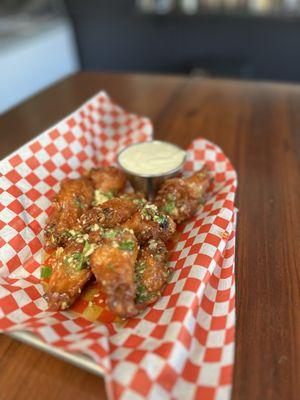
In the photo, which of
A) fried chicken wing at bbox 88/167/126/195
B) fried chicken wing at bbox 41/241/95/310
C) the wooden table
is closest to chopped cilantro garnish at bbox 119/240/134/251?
fried chicken wing at bbox 41/241/95/310

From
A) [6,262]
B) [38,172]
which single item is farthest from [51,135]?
[6,262]

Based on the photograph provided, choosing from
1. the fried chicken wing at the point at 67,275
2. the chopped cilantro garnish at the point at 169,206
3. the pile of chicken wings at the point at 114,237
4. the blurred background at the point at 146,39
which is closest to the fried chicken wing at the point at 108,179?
the pile of chicken wings at the point at 114,237

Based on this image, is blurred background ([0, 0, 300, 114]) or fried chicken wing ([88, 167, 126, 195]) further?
blurred background ([0, 0, 300, 114])

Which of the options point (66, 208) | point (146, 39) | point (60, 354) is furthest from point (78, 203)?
point (146, 39)

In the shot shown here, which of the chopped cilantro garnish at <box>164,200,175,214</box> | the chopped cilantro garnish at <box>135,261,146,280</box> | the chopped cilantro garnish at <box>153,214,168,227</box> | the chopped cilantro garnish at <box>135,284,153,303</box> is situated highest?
the chopped cilantro garnish at <box>153,214,168,227</box>

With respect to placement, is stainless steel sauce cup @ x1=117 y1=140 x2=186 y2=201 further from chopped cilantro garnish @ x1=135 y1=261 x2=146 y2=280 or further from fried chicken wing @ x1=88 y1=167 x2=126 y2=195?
chopped cilantro garnish @ x1=135 y1=261 x2=146 y2=280
